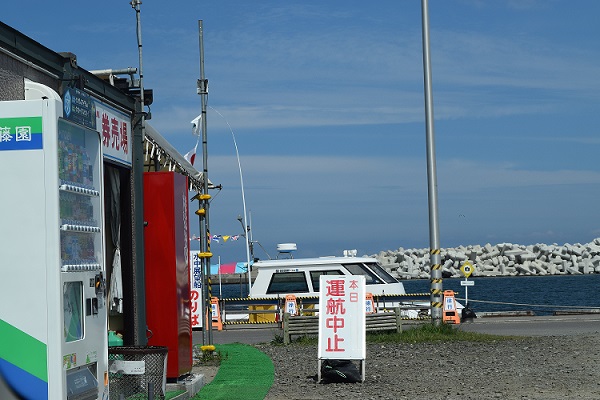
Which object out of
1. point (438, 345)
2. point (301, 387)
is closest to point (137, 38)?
point (301, 387)

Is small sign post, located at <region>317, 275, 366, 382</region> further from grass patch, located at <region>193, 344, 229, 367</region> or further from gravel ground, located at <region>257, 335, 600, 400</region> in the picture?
grass patch, located at <region>193, 344, 229, 367</region>

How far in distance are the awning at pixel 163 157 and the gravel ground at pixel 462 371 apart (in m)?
3.71

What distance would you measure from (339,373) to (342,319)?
0.90 meters

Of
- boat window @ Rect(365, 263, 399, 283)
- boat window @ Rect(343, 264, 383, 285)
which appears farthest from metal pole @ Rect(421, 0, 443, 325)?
boat window @ Rect(365, 263, 399, 283)

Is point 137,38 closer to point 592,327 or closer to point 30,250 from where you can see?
point 30,250

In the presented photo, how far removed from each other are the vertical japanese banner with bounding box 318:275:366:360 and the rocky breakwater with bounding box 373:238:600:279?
93.3 meters

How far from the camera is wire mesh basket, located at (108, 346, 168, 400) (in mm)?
10758

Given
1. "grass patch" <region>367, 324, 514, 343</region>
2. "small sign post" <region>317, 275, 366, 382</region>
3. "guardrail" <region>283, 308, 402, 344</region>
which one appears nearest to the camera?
"small sign post" <region>317, 275, 366, 382</region>

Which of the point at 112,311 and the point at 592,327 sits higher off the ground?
the point at 112,311

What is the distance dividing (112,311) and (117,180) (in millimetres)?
1807

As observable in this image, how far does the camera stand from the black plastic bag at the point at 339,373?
14.5m

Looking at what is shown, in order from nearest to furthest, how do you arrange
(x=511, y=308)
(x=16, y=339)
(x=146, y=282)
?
(x=16, y=339) → (x=146, y=282) → (x=511, y=308)

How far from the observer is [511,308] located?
5819cm

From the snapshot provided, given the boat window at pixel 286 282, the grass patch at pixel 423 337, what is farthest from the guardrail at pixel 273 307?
the grass patch at pixel 423 337
